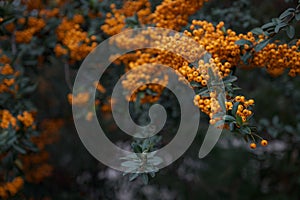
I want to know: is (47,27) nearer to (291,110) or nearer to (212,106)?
(212,106)

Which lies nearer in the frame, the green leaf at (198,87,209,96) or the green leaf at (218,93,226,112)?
the green leaf at (218,93,226,112)

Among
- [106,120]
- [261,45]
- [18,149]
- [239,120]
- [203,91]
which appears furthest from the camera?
[106,120]

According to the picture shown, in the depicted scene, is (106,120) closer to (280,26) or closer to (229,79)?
(229,79)

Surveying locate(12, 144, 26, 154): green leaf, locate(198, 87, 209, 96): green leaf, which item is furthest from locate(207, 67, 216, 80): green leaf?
locate(12, 144, 26, 154): green leaf

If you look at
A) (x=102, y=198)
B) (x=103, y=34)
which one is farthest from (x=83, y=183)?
(x=103, y=34)

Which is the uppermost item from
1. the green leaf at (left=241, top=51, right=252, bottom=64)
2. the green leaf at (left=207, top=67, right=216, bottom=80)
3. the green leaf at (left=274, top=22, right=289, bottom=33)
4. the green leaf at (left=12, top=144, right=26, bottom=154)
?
the green leaf at (left=274, top=22, right=289, bottom=33)

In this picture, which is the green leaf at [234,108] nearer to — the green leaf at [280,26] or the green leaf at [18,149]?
the green leaf at [280,26]

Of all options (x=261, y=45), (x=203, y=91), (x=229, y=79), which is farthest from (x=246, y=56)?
(x=203, y=91)

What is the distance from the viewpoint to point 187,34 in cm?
212

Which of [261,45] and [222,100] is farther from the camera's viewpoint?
[261,45]

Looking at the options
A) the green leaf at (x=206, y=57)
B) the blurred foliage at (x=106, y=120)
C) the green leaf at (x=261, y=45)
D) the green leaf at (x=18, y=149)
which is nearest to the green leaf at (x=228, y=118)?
the blurred foliage at (x=106, y=120)

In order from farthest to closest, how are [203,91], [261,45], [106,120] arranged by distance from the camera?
[106,120]
[261,45]
[203,91]

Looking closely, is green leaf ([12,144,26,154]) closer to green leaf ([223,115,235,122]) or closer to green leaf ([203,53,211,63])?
green leaf ([203,53,211,63])

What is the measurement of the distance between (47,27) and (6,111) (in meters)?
0.71
